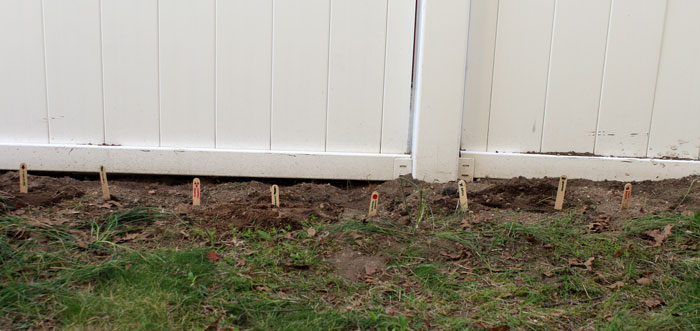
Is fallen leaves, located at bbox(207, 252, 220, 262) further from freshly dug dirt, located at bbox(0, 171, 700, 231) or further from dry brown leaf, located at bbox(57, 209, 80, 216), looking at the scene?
dry brown leaf, located at bbox(57, 209, 80, 216)

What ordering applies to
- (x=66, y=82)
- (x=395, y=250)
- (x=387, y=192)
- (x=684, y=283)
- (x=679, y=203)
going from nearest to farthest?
(x=684, y=283) < (x=395, y=250) < (x=679, y=203) < (x=387, y=192) < (x=66, y=82)

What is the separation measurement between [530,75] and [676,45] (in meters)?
0.85

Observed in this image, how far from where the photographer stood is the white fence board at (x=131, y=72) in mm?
2742

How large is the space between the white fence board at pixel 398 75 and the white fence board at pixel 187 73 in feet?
3.36

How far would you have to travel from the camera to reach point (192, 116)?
2836 millimetres

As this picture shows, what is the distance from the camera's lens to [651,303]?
5.36 ft

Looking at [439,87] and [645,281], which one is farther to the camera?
[439,87]

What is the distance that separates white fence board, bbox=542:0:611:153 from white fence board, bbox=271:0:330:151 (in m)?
1.34

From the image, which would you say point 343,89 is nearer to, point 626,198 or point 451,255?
point 451,255

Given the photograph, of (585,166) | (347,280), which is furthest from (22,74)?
(585,166)

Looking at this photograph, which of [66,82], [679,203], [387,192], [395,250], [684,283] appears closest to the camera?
[684,283]

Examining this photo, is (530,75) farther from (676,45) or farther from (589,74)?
(676,45)

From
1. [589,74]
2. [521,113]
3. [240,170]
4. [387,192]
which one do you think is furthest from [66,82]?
[589,74]

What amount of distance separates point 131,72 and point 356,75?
1322 millimetres
